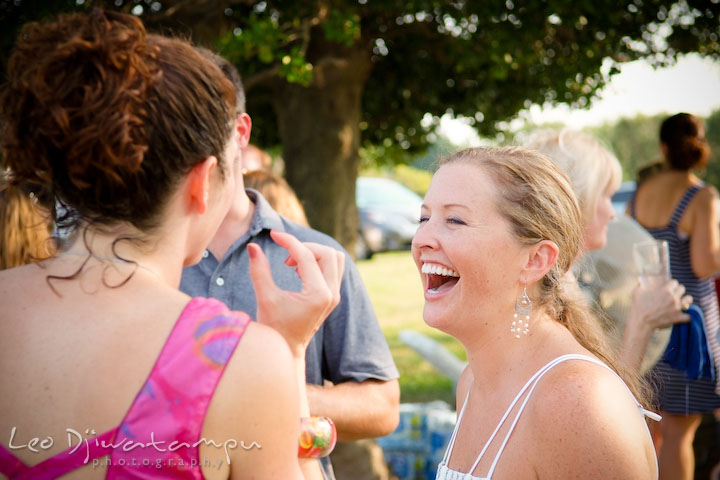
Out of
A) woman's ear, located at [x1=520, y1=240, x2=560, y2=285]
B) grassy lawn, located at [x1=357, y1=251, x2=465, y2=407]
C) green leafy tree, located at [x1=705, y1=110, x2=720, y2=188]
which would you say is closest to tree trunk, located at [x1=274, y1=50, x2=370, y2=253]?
grassy lawn, located at [x1=357, y1=251, x2=465, y2=407]

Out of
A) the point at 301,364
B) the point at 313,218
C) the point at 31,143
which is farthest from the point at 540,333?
the point at 313,218

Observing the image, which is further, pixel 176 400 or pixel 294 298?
pixel 294 298

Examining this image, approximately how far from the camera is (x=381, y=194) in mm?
17609

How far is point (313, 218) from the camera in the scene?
5.09 metres

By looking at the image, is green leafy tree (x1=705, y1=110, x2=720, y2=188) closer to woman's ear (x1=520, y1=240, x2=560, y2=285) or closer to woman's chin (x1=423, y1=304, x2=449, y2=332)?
woman's ear (x1=520, y1=240, x2=560, y2=285)

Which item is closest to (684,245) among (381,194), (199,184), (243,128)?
(243,128)

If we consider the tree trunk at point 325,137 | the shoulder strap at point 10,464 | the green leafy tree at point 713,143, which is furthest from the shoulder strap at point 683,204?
the green leafy tree at point 713,143

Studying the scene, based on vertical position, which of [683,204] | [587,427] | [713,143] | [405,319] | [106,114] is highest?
[713,143]

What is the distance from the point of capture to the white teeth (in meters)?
1.99

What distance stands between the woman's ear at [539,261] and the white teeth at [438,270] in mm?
201

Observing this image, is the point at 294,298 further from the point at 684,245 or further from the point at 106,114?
the point at 684,245

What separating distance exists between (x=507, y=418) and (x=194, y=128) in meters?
1.13

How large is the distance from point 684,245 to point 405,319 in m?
6.59

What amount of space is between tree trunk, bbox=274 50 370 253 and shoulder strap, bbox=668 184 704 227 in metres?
2.28
